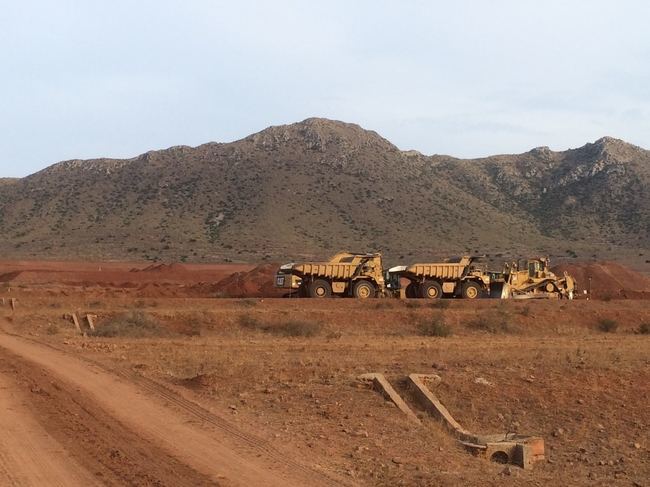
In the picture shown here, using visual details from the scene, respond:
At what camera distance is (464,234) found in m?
94.6

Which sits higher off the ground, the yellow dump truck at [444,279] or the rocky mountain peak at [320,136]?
the rocky mountain peak at [320,136]

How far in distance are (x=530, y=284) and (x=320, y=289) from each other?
33.6 ft

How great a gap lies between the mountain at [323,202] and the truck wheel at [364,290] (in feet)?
129

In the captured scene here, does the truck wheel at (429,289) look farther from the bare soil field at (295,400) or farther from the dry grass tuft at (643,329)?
the dry grass tuft at (643,329)

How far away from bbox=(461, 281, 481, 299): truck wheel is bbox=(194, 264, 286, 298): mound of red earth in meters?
10.1

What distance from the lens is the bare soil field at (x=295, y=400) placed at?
11.7 metres

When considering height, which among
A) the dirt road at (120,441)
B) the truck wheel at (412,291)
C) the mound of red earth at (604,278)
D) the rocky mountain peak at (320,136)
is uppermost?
the rocky mountain peak at (320,136)

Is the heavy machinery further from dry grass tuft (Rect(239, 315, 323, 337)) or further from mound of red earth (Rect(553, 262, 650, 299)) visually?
dry grass tuft (Rect(239, 315, 323, 337))

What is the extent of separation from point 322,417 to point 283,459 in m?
3.44

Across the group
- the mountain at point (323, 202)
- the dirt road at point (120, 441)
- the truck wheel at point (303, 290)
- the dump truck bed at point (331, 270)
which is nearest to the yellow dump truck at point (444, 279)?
the dump truck bed at point (331, 270)

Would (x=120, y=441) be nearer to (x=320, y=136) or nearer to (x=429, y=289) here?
(x=429, y=289)

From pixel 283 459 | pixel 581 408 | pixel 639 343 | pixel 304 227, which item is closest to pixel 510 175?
pixel 304 227

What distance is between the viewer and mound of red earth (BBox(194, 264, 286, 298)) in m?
49.3

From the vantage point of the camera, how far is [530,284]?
4441cm
